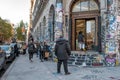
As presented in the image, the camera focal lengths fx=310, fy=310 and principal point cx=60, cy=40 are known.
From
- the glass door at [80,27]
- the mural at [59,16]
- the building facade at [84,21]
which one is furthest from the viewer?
the glass door at [80,27]

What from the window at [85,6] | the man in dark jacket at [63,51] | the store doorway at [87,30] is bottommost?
the man in dark jacket at [63,51]

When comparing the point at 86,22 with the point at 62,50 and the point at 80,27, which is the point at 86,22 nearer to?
the point at 80,27

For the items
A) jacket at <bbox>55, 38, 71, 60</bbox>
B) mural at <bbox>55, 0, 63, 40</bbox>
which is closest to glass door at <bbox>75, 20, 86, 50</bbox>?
mural at <bbox>55, 0, 63, 40</bbox>

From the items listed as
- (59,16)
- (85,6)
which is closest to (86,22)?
(85,6)

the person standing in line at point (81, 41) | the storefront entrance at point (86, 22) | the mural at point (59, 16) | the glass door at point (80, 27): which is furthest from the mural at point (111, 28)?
the mural at point (59, 16)

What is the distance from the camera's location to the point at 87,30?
79.9 ft

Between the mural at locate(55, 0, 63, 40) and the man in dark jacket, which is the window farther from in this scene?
the man in dark jacket

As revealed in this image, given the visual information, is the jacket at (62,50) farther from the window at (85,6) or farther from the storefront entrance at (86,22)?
the window at (85,6)

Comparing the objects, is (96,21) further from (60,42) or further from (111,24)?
(60,42)

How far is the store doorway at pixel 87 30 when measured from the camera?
78.3 feet

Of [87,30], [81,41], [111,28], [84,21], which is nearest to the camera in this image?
[111,28]

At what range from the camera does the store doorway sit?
23.9 meters

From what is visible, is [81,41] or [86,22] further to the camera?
[86,22]

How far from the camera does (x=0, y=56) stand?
52.8ft
